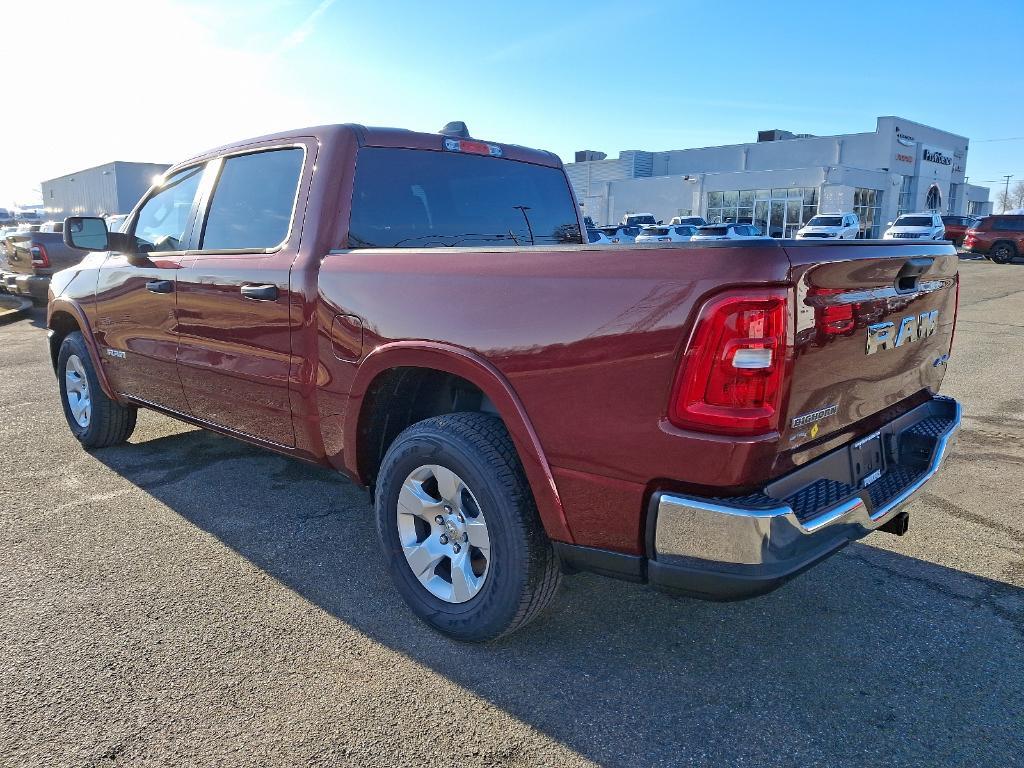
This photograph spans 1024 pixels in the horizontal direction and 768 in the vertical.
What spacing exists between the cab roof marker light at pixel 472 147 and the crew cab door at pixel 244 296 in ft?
2.35

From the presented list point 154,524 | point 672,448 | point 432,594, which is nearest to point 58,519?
point 154,524

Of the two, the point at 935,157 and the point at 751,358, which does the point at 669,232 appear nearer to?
the point at 751,358

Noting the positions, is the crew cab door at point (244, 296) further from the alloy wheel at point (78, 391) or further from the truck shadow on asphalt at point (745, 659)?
the alloy wheel at point (78, 391)

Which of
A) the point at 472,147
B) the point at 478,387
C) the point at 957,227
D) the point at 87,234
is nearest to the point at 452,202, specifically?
the point at 472,147

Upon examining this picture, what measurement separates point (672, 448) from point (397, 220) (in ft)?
6.04

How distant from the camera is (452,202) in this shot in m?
3.57

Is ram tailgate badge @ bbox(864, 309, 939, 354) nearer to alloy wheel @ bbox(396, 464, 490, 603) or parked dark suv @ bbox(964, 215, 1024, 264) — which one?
alloy wheel @ bbox(396, 464, 490, 603)

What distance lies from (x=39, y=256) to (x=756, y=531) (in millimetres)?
13306

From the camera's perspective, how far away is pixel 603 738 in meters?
2.27

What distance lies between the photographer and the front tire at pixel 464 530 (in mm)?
2512

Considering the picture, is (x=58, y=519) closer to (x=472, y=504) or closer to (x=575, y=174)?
(x=472, y=504)

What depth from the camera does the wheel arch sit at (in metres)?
2.40

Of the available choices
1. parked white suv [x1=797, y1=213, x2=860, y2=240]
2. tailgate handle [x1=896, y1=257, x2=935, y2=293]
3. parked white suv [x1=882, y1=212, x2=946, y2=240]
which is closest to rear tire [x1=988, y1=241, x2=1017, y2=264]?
parked white suv [x1=882, y1=212, x2=946, y2=240]

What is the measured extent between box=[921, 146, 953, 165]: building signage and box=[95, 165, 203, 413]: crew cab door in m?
58.6
